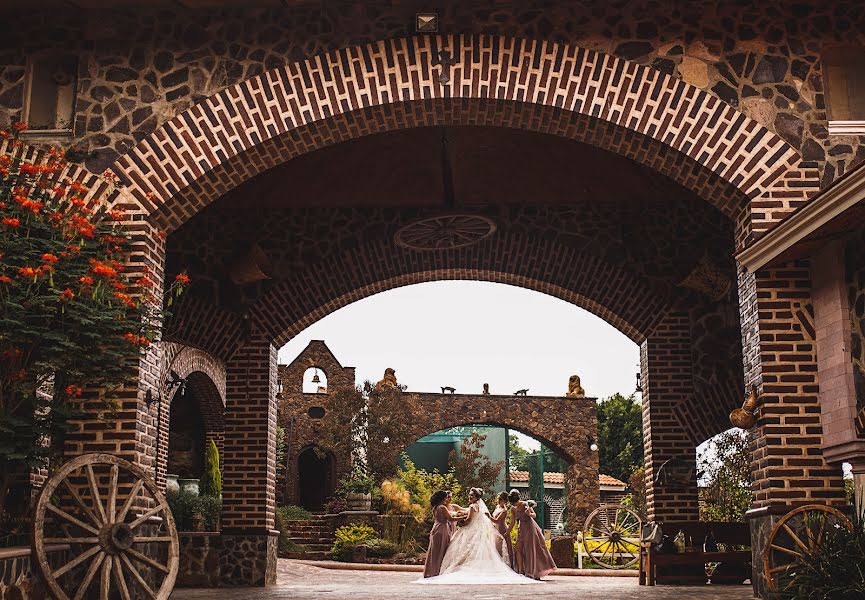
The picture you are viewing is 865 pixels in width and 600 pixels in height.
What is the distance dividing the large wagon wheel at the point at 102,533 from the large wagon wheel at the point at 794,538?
13.8 ft

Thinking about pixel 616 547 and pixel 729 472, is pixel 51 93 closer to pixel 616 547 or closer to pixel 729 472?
pixel 729 472

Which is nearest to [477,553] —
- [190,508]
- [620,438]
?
[190,508]

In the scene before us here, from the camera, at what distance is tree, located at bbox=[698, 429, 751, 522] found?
1498cm

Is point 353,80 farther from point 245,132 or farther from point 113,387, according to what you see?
point 113,387

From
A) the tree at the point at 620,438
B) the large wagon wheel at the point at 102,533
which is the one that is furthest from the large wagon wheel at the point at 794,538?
the tree at the point at 620,438

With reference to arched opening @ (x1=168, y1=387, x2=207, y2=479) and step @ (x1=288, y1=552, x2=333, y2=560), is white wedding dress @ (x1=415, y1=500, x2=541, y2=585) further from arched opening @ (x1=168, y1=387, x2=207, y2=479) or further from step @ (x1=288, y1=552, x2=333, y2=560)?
step @ (x1=288, y1=552, x2=333, y2=560)

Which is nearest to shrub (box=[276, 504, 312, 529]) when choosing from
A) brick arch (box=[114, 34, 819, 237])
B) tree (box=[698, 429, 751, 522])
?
tree (box=[698, 429, 751, 522])

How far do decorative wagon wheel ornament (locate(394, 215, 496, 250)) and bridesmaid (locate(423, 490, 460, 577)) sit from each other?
13.1 ft

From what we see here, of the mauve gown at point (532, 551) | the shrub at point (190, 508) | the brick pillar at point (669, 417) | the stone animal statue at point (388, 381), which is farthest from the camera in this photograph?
the stone animal statue at point (388, 381)

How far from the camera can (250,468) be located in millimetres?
12188

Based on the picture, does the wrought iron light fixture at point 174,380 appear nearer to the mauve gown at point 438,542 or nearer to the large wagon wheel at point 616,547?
the mauve gown at point 438,542

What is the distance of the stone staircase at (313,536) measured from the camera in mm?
22203

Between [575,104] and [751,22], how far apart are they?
5.35ft

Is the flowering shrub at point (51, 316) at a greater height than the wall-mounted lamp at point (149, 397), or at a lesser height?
greater
